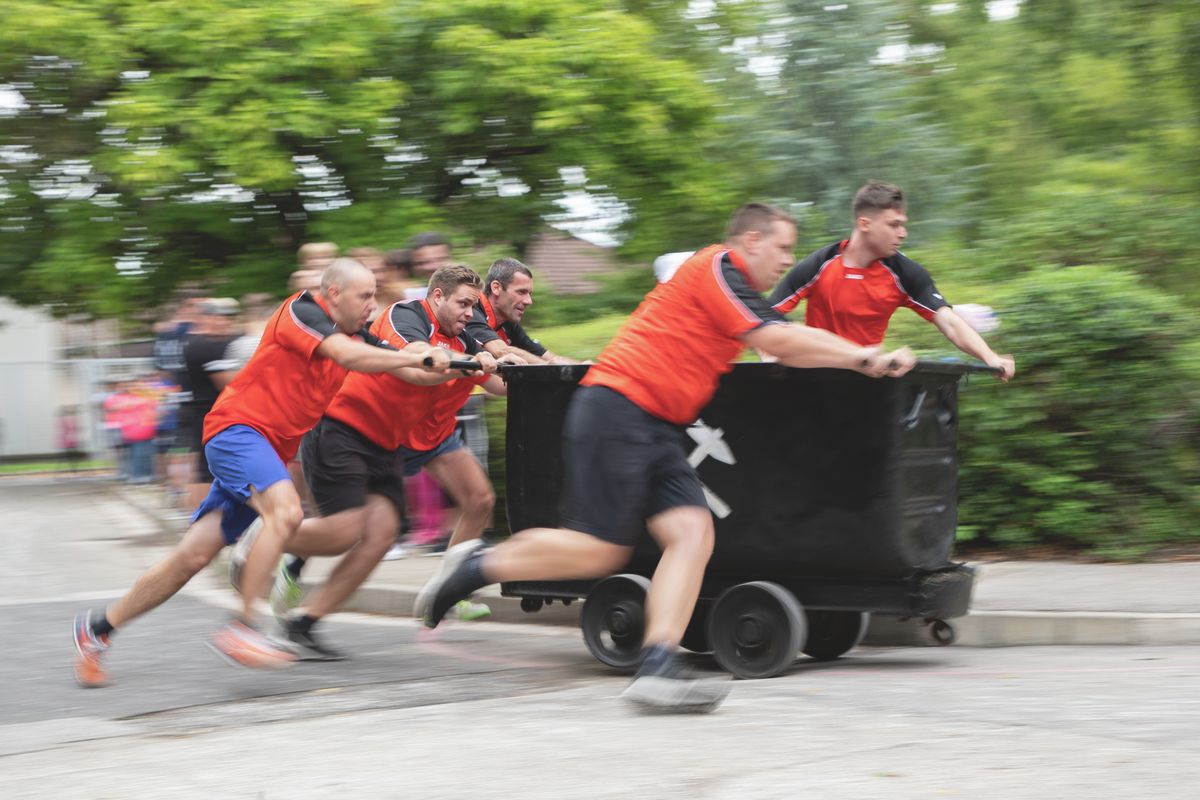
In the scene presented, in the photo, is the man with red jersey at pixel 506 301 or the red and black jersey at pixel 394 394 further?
the man with red jersey at pixel 506 301

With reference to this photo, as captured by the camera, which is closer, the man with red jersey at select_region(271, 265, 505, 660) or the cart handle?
the cart handle

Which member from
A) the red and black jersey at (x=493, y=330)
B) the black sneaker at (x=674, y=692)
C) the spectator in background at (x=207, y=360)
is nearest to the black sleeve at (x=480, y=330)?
the red and black jersey at (x=493, y=330)

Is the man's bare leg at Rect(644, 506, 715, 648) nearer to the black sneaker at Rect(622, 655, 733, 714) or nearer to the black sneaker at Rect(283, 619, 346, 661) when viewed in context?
the black sneaker at Rect(622, 655, 733, 714)

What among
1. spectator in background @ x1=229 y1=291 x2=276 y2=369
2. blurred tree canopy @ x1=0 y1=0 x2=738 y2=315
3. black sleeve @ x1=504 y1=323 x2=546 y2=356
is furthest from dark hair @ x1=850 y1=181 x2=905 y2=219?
blurred tree canopy @ x1=0 y1=0 x2=738 y2=315

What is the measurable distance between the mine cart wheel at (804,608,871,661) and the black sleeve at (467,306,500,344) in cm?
192

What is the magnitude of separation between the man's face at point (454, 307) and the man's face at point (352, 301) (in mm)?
507

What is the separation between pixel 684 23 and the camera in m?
18.8

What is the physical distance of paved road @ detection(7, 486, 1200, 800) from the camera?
4.24 metres

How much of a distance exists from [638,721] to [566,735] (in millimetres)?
325

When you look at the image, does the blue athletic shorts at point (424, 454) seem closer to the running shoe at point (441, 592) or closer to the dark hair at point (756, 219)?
the running shoe at point (441, 592)

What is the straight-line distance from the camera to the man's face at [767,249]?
5.56 metres

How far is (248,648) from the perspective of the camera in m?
6.15

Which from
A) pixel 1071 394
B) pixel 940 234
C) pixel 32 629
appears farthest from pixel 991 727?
pixel 940 234

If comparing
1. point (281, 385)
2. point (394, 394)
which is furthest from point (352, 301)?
point (394, 394)
